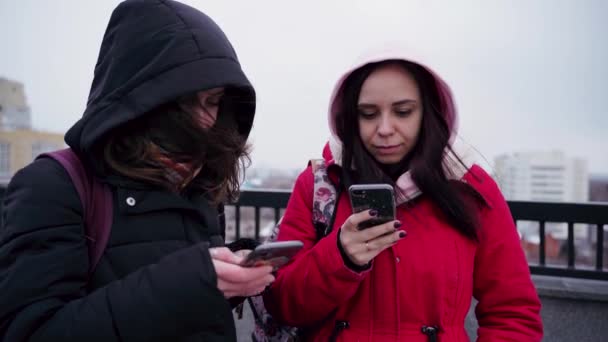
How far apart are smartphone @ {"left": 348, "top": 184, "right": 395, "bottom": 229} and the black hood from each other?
55 cm

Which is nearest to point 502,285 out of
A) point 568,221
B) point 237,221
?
point 568,221

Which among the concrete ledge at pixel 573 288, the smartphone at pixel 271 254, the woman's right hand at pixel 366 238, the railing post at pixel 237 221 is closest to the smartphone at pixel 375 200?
the woman's right hand at pixel 366 238

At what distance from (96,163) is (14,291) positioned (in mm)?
379

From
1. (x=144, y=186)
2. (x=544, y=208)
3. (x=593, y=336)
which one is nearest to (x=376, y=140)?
(x=144, y=186)

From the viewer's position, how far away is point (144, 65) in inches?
45.0

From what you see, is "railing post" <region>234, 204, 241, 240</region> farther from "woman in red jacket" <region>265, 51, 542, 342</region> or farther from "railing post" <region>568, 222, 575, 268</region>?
"railing post" <region>568, 222, 575, 268</region>

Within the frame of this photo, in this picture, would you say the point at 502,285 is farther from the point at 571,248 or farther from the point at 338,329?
the point at 571,248

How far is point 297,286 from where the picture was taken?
1538mm

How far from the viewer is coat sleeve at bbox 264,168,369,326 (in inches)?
55.9

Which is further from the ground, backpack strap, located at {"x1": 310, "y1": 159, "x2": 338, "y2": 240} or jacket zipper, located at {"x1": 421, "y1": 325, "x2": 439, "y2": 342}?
backpack strap, located at {"x1": 310, "y1": 159, "x2": 338, "y2": 240}

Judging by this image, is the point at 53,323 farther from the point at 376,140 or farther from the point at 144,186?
the point at 376,140

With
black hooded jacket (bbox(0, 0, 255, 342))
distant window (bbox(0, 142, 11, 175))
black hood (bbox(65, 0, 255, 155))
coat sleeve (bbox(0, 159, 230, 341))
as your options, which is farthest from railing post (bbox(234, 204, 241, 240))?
distant window (bbox(0, 142, 11, 175))

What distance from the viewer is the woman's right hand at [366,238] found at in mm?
1313

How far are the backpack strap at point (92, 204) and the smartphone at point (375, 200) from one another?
0.73m
